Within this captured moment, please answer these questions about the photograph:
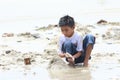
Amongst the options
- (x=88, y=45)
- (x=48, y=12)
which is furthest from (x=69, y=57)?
(x=48, y=12)

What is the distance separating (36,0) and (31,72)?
13.0 m

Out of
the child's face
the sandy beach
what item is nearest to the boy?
the child's face

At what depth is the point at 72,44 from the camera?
22.2 feet

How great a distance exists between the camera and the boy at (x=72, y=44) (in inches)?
261

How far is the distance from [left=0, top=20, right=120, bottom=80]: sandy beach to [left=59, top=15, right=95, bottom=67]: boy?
0.16 metres

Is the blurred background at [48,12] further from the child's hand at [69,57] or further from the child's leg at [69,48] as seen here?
the child's hand at [69,57]

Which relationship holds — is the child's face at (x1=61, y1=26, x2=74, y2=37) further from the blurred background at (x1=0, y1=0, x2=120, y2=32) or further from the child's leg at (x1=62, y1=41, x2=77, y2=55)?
the blurred background at (x1=0, y1=0, x2=120, y2=32)

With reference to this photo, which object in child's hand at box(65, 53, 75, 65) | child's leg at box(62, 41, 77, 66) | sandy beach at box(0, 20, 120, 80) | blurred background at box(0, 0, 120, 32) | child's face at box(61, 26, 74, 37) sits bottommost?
blurred background at box(0, 0, 120, 32)

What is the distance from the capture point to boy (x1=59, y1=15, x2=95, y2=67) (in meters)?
6.63

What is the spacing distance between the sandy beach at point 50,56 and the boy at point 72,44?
6.4 inches

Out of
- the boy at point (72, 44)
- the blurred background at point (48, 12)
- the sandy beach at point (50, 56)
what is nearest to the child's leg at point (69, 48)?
the boy at point (72, 44)

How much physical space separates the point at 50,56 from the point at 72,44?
119 centimetres

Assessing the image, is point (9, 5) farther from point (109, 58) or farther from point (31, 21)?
point (109, 58)

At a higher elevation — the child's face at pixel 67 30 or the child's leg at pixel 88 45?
the child's face at pixel 67 30
